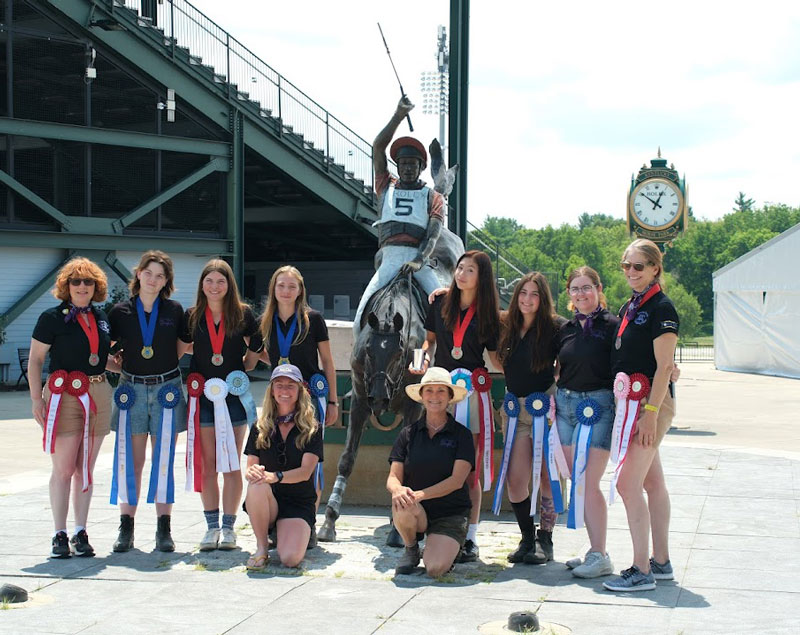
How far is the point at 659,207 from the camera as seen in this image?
16516mm

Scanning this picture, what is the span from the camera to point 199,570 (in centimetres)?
645

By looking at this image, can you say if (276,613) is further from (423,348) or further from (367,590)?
(423,348)

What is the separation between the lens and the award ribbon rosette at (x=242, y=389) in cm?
693

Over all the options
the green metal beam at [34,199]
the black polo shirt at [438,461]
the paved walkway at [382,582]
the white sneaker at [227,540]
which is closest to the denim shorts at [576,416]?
the black polo shirt at [438,461]

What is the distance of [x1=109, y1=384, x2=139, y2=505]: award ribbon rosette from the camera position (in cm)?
695

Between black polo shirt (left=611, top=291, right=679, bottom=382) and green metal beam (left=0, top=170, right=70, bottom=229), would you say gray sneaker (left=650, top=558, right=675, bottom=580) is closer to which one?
black polo shirt (left=611, top=291, right=679, bottom=382)

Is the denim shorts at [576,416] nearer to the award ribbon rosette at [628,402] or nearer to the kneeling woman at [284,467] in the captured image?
the award ribbon rosette at [628,402]

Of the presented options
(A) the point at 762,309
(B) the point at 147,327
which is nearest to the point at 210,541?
(B) the point at 147,327

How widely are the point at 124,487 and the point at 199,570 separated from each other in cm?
91

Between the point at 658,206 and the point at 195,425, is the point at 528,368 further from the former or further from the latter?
the point at 658,206

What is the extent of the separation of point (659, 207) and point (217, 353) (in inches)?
Answer: 439

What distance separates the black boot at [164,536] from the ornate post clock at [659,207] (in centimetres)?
1110

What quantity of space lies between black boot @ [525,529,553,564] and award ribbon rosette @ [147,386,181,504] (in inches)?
95.2

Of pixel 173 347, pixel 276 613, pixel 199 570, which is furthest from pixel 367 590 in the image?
pixel 173 347
